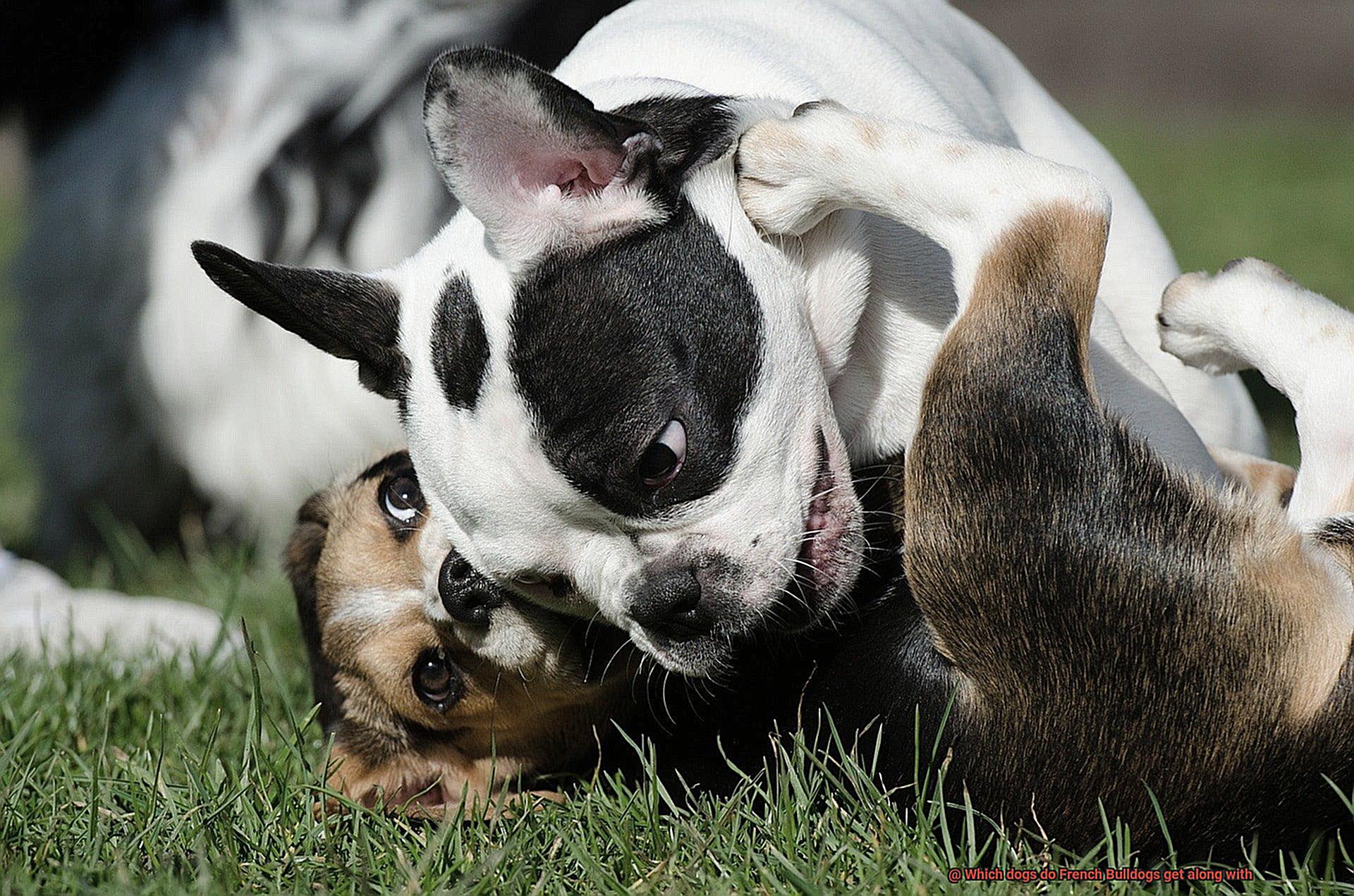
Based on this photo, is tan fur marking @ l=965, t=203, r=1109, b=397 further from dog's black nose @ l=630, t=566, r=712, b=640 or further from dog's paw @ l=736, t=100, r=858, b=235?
dog's black nose @ l=630, t=566, r=712, b=640

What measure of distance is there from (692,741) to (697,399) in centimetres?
82

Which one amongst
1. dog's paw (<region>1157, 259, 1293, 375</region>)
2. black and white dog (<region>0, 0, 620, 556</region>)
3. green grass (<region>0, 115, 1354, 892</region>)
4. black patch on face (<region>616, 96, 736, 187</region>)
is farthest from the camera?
black and white dog (<region>0, 0, 620, 556</region>)

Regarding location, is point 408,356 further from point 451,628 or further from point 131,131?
point 131,131

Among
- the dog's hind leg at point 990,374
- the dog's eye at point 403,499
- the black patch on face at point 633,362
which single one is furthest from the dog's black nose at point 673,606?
the dog's eye at point 403,499

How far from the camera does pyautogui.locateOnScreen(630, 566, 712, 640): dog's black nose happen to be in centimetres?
253

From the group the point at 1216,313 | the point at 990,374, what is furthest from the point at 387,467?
the point at 1216,313

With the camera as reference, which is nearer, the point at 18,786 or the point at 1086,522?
the point at 1086,522

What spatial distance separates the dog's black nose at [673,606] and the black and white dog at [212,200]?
7.43ft

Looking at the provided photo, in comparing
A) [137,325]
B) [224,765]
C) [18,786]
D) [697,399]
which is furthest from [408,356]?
[137,325]

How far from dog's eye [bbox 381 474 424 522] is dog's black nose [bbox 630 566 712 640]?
824 mm

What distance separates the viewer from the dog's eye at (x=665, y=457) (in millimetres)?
2484

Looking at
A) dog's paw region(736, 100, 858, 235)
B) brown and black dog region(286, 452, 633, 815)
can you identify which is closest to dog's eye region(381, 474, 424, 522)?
brown and black dog region(286, 452, 633, 815)

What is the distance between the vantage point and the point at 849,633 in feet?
9.44

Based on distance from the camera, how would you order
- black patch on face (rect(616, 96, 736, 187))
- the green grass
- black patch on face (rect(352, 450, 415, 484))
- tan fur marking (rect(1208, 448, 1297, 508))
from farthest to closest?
black patch on face (rect(352, 450, 415, 484)), tan fur marking (rect(1208, 448, 1297, 508)), black patch on face (rect(616, 96, 736, 187)), the green grass
